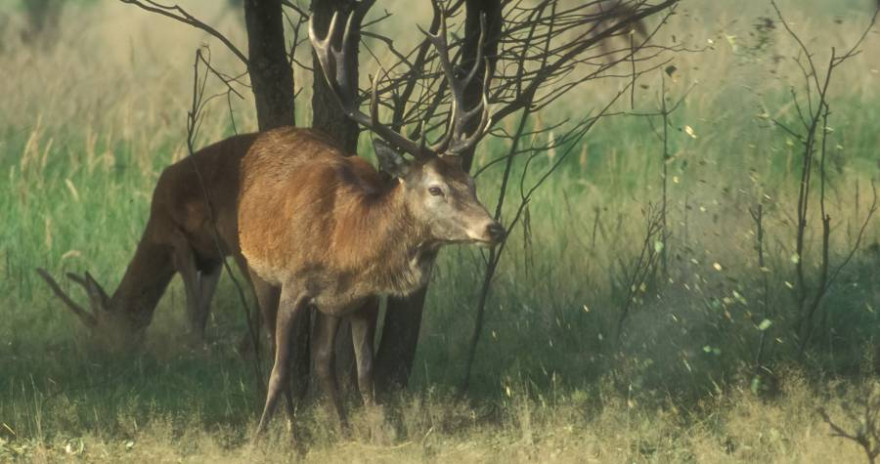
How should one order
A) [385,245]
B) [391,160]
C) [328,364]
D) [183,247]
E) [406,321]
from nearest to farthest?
1. [391,160]
2. [385,245]
3. [328,364]
4. [406,321]
5. [183,247]

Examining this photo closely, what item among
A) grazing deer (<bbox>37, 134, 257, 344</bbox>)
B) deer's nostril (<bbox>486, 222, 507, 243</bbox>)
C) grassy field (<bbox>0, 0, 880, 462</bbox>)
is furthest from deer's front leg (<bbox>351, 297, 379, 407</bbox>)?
deer's nostril (<bbox>486, 222, 507, 243</bbox>)

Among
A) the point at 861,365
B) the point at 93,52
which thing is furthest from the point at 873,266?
the point at 93,52

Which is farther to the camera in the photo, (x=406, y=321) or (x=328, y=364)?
(x=406, y=321)

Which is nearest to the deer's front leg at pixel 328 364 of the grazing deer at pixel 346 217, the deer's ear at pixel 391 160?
the grazing deer at pixel 346 217

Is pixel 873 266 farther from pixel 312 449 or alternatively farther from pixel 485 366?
pixel 312 449

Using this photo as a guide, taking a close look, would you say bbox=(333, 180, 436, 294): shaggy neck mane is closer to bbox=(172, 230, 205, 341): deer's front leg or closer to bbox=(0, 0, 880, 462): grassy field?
bbox=(0, 0, 880, 462): grassy field

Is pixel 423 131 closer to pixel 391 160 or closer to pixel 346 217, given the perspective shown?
pixel 391 160

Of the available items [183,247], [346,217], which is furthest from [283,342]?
[183,247]

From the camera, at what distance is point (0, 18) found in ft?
69.6

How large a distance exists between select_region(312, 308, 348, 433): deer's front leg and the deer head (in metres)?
0.90

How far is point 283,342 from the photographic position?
311 inches

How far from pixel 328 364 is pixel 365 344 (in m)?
0.19

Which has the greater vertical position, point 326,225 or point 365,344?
point 326,225

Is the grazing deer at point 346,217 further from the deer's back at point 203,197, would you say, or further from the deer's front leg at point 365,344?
the deer's back at point 203,197
